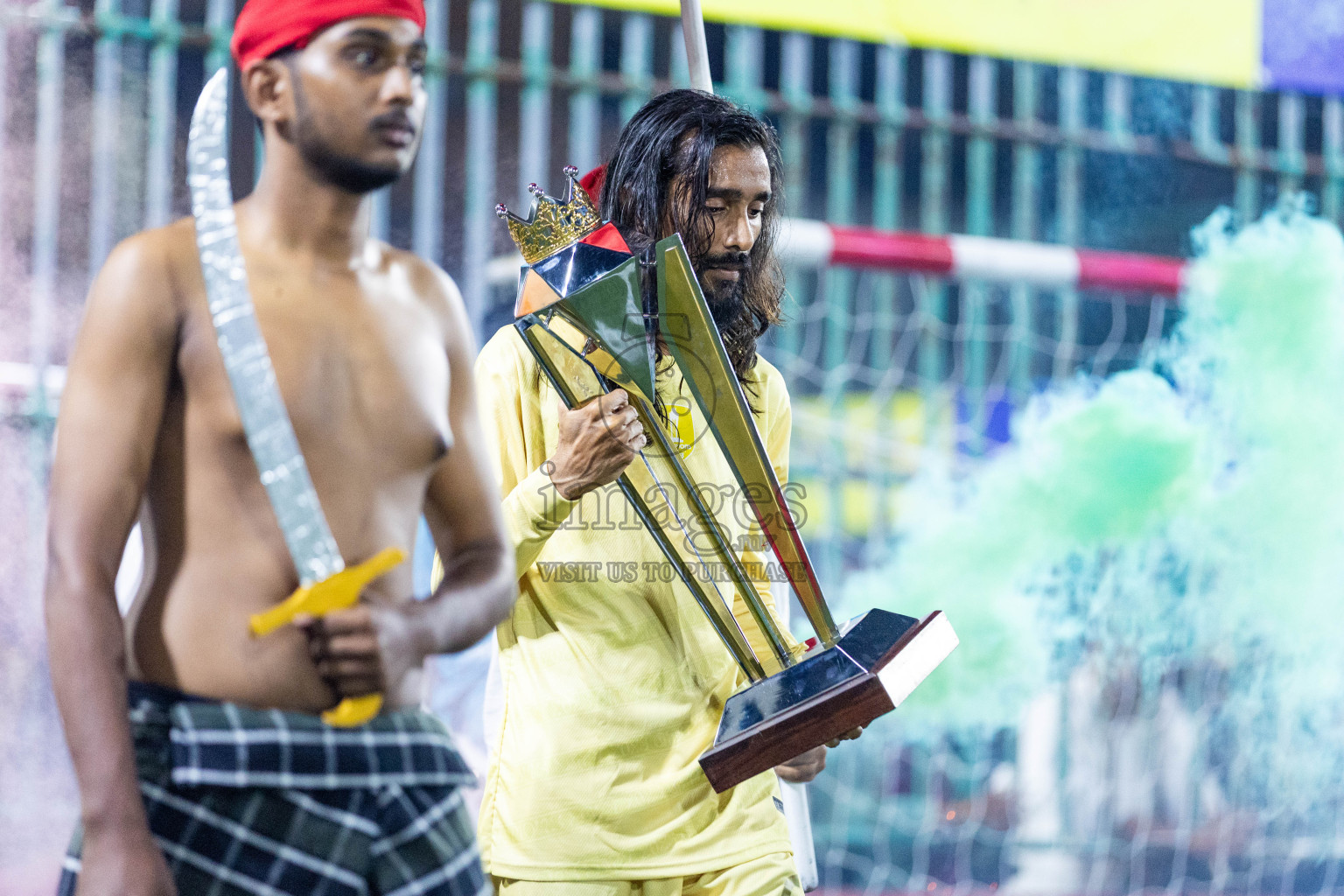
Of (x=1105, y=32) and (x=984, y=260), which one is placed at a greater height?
(x=1105, y=32)

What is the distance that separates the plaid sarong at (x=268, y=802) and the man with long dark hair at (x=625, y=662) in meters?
0.45

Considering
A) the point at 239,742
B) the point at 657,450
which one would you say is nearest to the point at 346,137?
the point at 239,742

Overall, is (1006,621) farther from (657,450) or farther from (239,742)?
(239,742)

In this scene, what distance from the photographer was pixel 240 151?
90.6 inches

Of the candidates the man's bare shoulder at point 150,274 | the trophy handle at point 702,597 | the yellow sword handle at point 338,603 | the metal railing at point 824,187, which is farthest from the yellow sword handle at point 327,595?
the metal railing at point 824,187

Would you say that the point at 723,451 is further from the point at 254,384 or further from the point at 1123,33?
the point at 1123,33

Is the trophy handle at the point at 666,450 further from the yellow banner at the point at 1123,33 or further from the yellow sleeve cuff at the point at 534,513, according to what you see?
the yellow banner at the point at 1123,33

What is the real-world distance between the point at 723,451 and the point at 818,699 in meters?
0.22

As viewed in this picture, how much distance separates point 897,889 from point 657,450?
187 centimetres

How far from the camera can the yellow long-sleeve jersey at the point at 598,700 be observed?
1.26 m

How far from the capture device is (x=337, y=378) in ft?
2.62

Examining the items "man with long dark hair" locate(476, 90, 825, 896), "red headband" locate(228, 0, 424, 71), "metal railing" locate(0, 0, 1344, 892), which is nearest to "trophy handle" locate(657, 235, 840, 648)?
"man with long dark hair" locate(476, 90, 825, 896)

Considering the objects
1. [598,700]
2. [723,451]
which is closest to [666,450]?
[723,451]

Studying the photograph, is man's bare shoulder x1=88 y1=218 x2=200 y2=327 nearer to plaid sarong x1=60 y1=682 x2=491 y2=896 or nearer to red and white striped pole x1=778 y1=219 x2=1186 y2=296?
plaid sarong x1=60 y1=682 x2=491 y2=896
